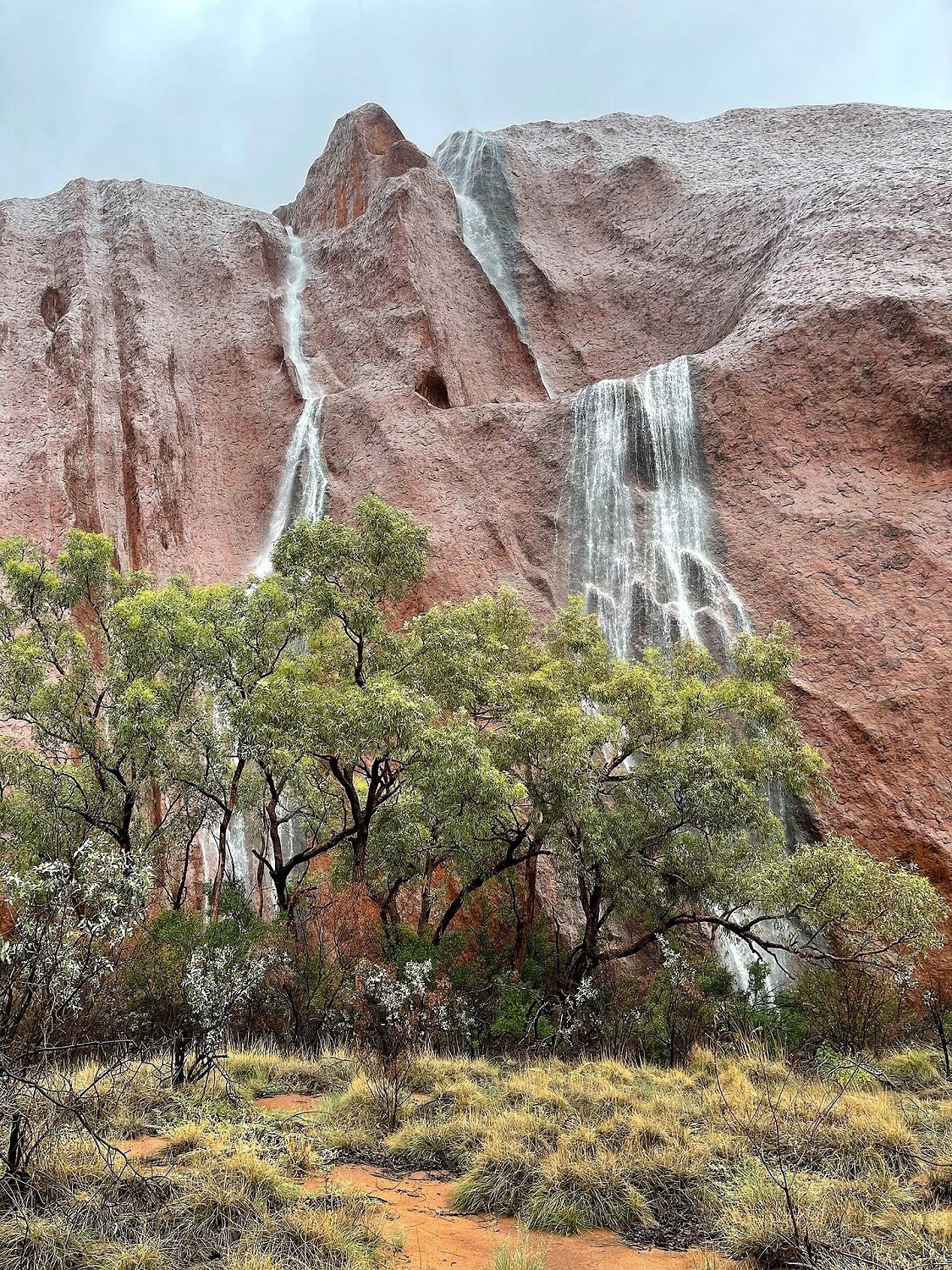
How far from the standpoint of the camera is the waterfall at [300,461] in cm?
2642

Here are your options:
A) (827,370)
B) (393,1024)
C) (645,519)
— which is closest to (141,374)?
(645,519)

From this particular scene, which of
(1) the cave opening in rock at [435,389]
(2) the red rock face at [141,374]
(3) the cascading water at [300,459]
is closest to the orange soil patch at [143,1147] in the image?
(3) the cascading water at [300,459]

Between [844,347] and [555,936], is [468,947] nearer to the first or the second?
[555,936]

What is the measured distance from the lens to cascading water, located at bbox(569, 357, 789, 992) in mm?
21000

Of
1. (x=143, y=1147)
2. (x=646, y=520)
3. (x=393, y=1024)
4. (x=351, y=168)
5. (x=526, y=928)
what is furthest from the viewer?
(x=351, y=168)

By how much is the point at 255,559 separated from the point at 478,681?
596 inches

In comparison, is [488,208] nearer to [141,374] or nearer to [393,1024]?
[141,374]

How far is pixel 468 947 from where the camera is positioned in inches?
590

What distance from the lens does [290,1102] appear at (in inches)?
313

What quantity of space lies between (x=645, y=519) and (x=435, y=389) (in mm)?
11149

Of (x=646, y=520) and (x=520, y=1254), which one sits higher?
(x=646, y=520)

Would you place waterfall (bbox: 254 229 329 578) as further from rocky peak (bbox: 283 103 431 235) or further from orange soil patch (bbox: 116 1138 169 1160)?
orange soil patch (bbox: 116 1138 169 1160)

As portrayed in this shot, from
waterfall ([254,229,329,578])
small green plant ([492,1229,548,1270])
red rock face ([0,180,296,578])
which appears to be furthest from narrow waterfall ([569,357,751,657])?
small green plant ([492,1229,548,1270])

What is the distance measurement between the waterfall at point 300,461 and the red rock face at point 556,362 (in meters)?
0.43
